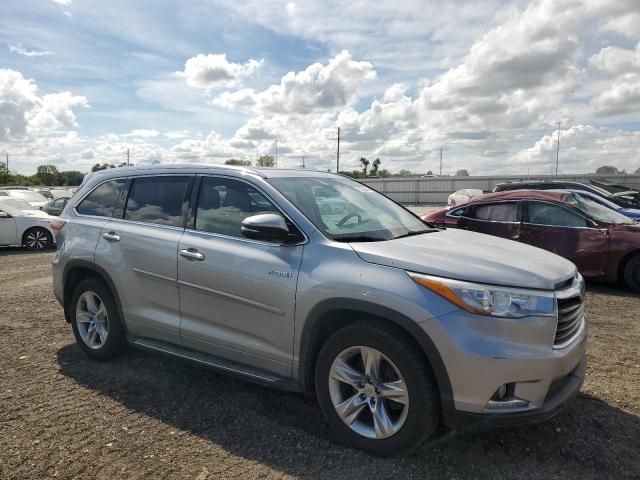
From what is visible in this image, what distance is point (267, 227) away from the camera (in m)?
3.35

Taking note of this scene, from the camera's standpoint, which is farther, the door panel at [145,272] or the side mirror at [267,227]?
the door panel at [145,272]

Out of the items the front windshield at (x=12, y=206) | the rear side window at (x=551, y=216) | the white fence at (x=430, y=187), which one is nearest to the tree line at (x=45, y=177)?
the white fence at (x=430, y=187)

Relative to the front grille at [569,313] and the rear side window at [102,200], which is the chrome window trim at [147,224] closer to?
the rear side window at [102,200]

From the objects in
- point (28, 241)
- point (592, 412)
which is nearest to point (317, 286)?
point (592, 412)

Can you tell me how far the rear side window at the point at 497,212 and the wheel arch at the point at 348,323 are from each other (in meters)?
6.07

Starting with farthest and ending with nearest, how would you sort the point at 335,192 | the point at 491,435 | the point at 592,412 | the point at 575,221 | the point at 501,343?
the point at 575,221 → the point at 335,192 → the point at 592,412 → the point at 491,435 → the point at 501,343

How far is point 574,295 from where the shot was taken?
315cm

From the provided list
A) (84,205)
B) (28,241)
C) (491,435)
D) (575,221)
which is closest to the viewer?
(491,435)

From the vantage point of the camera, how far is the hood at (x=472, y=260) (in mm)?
2906

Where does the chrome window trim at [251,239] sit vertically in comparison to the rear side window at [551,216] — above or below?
above

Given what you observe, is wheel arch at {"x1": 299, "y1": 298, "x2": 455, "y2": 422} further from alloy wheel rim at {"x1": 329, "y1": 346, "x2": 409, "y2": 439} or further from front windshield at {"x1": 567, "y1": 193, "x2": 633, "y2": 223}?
front windshield at {"x1": 567, "y1": 193, "x2": 633, "y2": 223}

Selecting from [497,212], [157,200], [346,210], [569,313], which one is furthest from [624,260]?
[157,200]

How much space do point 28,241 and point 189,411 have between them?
1155 cm

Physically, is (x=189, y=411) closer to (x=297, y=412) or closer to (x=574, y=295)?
(x=297, y=412)
